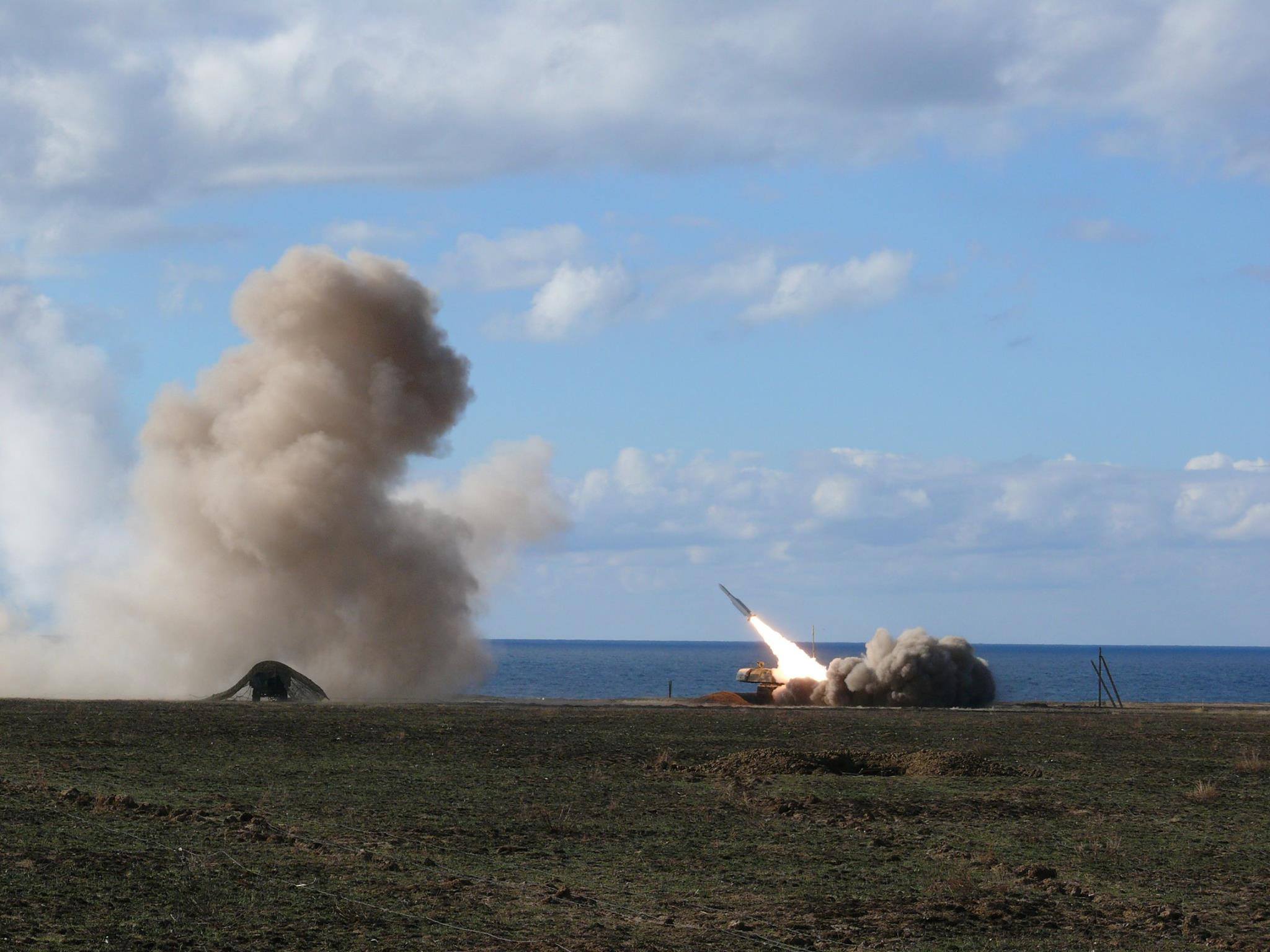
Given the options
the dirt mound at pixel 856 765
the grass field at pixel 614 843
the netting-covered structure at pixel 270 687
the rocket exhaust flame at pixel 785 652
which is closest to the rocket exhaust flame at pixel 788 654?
the rocket exhaust flame at pixel 785 652

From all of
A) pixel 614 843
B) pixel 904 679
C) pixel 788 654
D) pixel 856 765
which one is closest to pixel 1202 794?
pixel 856 765

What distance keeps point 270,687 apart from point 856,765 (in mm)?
31387

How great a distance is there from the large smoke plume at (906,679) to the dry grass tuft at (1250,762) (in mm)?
26893

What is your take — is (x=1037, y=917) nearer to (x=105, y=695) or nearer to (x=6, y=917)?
(x=6, y=917)

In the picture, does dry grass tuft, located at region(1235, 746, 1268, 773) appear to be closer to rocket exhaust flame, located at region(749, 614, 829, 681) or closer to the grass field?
the grass field

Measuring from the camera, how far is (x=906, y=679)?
61812 millimetres

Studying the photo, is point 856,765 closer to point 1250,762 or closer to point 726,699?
point 1250,762

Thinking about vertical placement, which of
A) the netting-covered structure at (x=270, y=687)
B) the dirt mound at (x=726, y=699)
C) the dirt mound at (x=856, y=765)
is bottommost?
the dirt mound at (x=856, y=765)

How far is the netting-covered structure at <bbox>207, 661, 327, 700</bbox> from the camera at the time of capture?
54562 millimetres

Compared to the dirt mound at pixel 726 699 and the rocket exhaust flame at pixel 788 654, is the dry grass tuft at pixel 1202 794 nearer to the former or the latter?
the dirt mound at pixel 726 699

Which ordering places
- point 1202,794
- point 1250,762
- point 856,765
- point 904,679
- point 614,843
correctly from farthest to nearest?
1. point 904,679
2. point 1250,762
3. point 856,765
4. point 1202,794
5. point 614,843

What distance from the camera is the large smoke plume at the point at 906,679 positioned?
6169 cm

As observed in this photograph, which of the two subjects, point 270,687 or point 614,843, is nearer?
point 614,843

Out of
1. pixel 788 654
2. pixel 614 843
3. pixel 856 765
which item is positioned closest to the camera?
pixel 614 843
